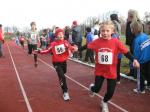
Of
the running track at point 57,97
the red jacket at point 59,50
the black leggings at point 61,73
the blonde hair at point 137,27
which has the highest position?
the blonde hair at point 137,27

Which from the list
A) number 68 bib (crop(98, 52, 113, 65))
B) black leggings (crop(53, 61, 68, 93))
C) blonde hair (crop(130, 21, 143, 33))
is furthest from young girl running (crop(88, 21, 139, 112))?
blonde hair (crop(130, 21, 143, 33))

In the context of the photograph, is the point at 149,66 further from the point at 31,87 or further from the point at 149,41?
the point at 31,87

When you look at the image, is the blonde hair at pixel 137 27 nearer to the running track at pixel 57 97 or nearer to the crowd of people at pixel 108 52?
the crowd of people at pixel 108 52

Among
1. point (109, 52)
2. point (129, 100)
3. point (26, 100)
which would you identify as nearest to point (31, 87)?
point (26, 100)

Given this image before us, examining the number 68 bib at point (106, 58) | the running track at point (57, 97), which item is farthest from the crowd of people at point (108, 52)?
the running track at point (57, 97)

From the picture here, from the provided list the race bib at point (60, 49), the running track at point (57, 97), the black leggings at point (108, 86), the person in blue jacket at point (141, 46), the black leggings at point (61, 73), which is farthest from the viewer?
the person in blue jacket at point (141, 46)

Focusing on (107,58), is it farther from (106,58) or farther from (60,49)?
(60,49)

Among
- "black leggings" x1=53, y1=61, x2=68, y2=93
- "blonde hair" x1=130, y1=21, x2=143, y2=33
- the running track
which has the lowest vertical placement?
the running track

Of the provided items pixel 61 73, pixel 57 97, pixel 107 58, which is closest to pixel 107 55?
pixel 107 58

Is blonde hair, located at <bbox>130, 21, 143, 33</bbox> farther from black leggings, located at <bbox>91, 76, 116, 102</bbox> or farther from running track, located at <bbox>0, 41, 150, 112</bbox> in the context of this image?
black leggings, located at <bbox>91, 76, 116, 102</bbox>

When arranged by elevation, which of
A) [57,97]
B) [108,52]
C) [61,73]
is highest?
[108,52]

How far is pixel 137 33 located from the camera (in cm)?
930

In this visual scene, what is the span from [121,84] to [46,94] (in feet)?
8.19

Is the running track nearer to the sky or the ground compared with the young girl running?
nearer to the ground
